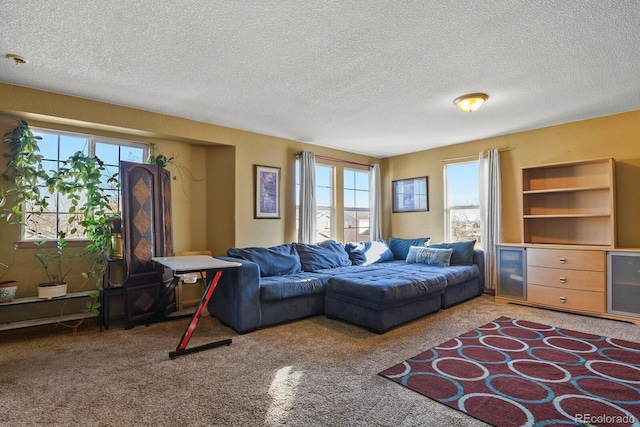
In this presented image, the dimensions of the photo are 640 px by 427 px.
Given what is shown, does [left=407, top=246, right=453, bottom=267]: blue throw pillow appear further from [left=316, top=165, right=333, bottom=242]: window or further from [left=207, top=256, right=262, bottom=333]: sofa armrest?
[left=207, top=256, right=262, bottom=333]: sofa armrest

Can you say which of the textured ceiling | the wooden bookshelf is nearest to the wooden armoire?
the textured ceiling

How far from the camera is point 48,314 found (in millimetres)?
3471

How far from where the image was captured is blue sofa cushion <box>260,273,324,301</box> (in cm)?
347

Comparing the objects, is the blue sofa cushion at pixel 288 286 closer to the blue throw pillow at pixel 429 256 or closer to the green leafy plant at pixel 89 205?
the green leafy plant at pixel 89 205

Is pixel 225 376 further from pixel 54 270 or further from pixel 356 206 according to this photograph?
pixel 356 206

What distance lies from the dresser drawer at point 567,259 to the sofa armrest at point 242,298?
3.46 m

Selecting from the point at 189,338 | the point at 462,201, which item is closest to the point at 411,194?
the point at 462,201

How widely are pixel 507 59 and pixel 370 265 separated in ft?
10.8

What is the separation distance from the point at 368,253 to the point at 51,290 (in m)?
4.01

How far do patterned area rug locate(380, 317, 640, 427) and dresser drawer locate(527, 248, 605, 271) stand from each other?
3.24 ft

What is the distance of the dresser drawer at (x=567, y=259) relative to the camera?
3.77 metres

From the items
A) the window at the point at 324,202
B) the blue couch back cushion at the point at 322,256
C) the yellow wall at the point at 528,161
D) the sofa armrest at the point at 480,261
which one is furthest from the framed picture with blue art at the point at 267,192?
the sofa armrest at the point at 480,261

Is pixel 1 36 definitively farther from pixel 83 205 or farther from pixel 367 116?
pixel 367 116

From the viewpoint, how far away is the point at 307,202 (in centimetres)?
520
